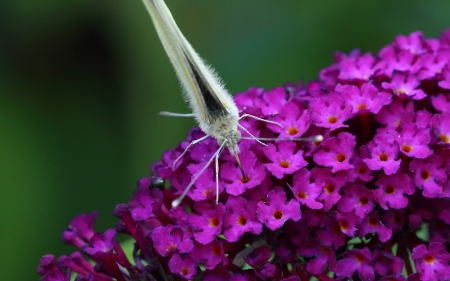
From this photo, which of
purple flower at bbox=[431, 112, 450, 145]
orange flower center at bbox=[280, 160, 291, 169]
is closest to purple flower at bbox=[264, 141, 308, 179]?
orange flower center at bbox=[280, 160, 291, 169]

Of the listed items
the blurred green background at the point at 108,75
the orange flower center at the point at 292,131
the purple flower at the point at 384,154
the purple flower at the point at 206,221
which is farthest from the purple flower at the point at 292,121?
the blurred green background at the point at 108,75

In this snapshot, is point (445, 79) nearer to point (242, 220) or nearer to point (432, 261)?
point (432, 261)

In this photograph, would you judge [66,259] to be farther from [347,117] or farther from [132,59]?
[132,59]

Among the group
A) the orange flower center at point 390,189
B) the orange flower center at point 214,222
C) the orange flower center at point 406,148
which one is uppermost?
the orange flower center at point 406,148

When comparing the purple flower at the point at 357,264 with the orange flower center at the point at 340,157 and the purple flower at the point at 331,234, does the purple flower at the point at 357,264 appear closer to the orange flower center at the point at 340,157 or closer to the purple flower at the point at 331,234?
the purple flower at the point at 331,234

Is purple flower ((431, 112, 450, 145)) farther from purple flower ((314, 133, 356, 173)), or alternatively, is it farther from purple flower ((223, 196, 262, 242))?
purple flower ((223, 196, 262, 242))

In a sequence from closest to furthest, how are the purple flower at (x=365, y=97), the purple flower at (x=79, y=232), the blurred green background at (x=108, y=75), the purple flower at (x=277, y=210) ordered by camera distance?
the purple flower at (x=277, y=210)
the purple flower at (x=365, y=97)
the purple flower at (x=79, y=232)
the blurred green background at (x=108, y=75)

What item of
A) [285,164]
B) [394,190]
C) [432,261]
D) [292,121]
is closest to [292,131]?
[292,121]

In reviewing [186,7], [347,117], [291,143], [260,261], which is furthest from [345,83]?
[186,7]
